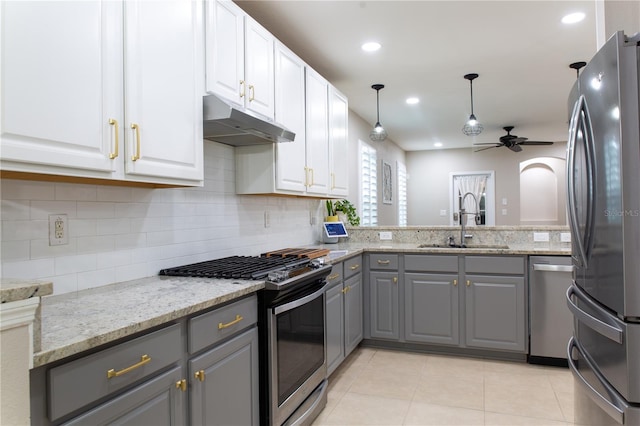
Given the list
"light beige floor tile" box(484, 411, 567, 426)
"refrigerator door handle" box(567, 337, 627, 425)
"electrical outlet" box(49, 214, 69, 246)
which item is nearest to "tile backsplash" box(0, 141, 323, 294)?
"electrical outlet" box(49, 214, 69, 246)

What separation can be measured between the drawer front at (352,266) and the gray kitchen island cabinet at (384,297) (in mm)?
149

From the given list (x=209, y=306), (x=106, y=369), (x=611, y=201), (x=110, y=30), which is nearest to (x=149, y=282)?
(x=209, y=306)

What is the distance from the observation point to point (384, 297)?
3.63 meters

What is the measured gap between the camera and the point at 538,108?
5.49 m

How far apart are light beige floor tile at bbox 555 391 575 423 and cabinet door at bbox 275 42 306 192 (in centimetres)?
226

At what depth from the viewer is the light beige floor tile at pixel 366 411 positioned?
2.40 metres

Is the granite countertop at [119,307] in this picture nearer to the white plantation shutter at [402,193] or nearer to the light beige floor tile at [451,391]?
the light beige floor tile at [451,391]

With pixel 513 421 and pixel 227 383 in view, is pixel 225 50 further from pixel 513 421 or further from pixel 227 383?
pixel 513 421

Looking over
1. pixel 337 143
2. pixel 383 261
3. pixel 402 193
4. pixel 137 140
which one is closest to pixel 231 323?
pixel 137 140

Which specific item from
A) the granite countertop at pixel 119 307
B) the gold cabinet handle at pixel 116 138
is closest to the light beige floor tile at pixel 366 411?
the granite countertop at pixel 119 307

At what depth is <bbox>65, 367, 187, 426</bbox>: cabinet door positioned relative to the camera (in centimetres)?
112

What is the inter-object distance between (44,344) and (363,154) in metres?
4.79

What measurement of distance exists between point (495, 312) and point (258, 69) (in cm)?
266

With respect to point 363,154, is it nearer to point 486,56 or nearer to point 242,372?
point 486,56
